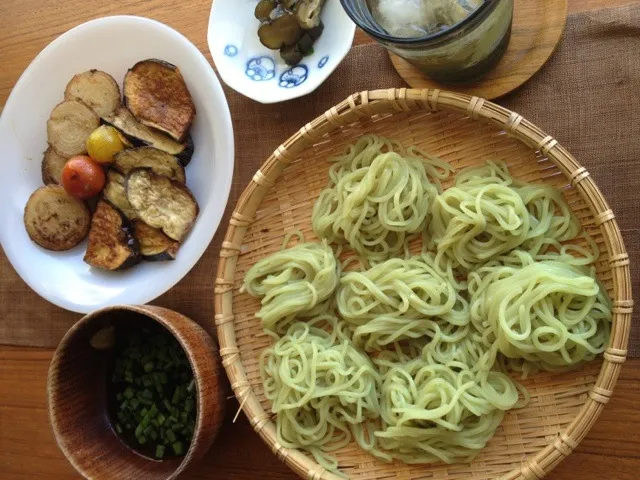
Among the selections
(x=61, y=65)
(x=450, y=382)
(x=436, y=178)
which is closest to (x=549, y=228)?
(x=436, y=178)

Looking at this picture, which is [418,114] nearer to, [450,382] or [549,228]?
[549,228]

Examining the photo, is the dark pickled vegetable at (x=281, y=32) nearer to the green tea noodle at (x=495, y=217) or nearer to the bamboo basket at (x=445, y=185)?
the bamboo basket at (x=445, y=185)

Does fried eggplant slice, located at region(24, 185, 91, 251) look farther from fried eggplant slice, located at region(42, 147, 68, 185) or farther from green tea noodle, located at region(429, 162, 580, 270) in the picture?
green tea noodle, located at region(429, 162, 580, 270)

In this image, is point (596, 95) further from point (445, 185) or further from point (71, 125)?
point (71, 125)

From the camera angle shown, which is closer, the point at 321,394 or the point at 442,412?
the point at 442,412

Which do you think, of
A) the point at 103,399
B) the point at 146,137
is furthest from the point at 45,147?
the point at 103,399
